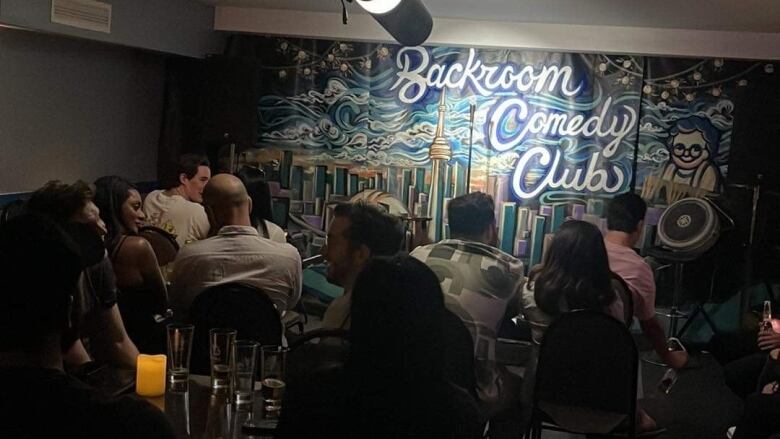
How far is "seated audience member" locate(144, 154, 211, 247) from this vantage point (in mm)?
5156

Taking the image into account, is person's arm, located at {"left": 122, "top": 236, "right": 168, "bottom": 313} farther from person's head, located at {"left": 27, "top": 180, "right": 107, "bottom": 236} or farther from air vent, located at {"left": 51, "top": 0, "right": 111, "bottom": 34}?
air vent, located at {"left": 51, "top": 0, "right": 111, "bottom": 34}

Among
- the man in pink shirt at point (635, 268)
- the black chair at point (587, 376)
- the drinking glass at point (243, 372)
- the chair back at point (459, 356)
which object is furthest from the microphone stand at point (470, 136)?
the drinking glass at point (243, 372)

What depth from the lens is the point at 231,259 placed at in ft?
11.1

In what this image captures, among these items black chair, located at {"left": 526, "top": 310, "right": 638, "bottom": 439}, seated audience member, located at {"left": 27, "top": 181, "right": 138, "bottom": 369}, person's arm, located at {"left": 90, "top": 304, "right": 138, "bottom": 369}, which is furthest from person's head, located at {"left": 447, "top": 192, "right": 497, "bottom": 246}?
person's arm, located at {"left": 90, "top": 304, "right": 138, "bottom": 369}

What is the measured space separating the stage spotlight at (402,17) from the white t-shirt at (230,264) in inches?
43.6

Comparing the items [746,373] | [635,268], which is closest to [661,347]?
[635,268]

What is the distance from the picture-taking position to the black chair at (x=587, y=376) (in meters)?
3.05

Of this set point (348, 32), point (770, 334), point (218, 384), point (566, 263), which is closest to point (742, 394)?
point (770, 334)

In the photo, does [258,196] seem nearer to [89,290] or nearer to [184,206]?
[184,206]

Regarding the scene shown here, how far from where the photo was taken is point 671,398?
16.9 ft

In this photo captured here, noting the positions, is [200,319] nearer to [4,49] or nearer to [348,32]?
[4,49]

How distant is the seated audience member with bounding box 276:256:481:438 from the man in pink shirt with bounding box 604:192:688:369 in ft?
6.50

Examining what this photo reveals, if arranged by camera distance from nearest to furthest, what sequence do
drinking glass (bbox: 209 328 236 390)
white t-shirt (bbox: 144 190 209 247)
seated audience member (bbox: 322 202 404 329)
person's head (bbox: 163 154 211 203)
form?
drinking glass (bbox: 209 328 236 390) → seated audience member (bbox: 322 202 404 329) → white t-shirt (bbox: 144 190 209 247) → person's head (bbox: 163 154 211 203)

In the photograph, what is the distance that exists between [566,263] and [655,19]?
2.94 m
